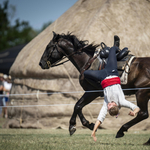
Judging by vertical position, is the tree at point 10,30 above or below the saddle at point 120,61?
below

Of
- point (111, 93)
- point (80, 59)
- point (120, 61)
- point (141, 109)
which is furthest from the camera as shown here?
point (80, 59)

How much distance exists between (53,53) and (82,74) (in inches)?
45.1

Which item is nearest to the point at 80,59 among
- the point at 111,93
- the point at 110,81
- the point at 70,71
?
the point at 110,81

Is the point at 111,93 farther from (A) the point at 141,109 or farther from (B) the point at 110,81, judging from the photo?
(A) the point at 141,109

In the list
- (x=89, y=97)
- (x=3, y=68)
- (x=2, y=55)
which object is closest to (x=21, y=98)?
(x=89, y=97)

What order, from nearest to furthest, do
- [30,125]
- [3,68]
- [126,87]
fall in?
[126,87] → [30,125] → [3,68]

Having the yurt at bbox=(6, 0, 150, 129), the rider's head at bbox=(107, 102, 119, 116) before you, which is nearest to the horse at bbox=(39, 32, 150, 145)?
the rider's head at bbox=(107, 102, 119, 116)

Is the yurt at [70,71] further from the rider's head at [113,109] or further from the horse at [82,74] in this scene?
the rider's head at [113,109]

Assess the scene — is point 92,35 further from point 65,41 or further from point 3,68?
point 3,68

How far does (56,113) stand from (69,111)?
0.54 meters

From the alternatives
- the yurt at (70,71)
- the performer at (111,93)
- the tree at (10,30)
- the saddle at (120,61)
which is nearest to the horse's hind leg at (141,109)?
the saddle at (120,61)

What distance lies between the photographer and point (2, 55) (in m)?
19.1

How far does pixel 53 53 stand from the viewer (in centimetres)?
749

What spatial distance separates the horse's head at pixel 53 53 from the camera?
747 centimetres
